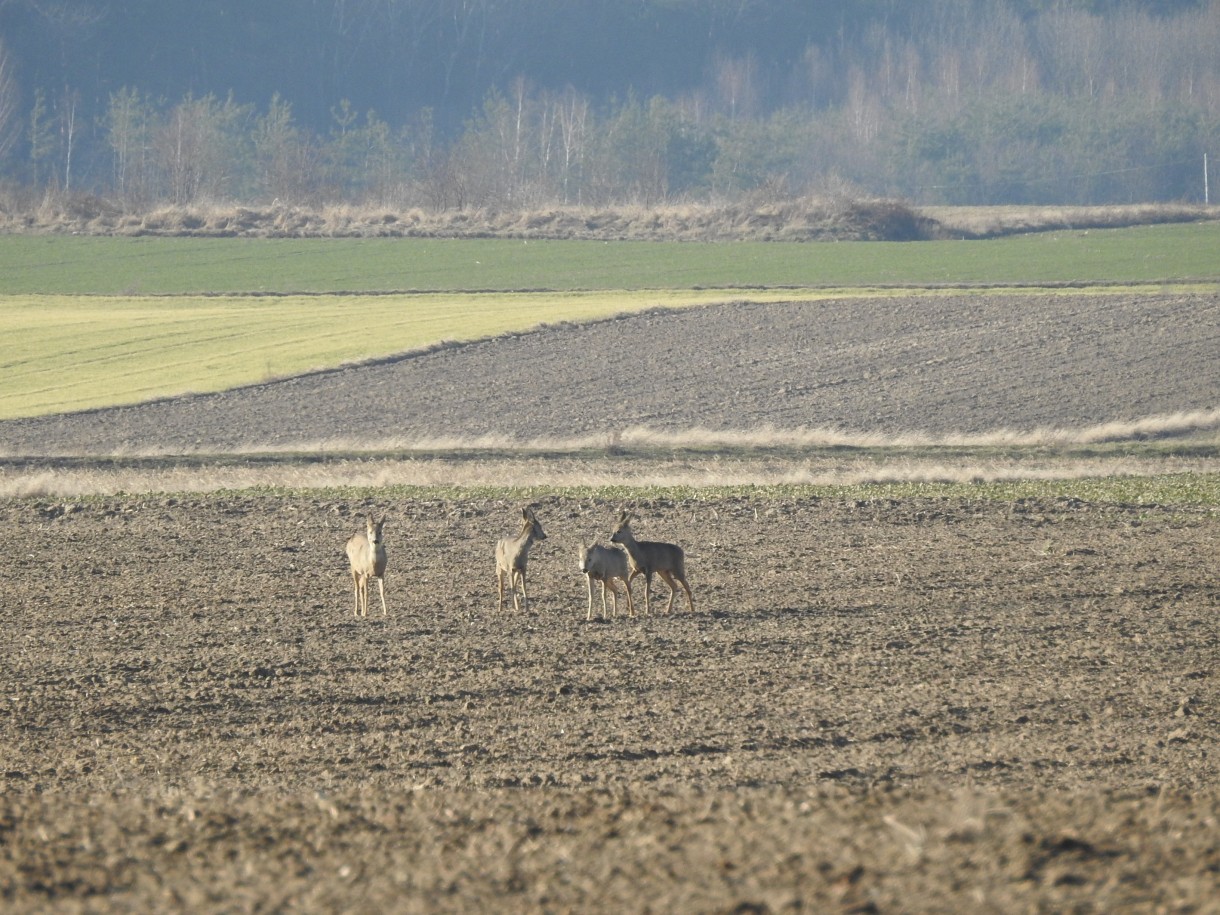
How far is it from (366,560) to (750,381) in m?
28.9

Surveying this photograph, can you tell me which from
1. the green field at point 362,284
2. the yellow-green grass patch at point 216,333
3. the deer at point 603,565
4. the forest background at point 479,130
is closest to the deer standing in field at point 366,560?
the deer at point 603,565

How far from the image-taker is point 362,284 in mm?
67188

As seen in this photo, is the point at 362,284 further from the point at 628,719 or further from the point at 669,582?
the point at 628,719

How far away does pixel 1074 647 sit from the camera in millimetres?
16203

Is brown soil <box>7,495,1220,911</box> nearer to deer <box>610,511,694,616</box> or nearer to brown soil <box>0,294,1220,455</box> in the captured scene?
deer <box>610,511,694,616</box>

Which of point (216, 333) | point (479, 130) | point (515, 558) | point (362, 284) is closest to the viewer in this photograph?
point (515, 558)

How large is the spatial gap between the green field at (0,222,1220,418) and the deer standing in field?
1085 inches

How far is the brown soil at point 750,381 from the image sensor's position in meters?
40.6

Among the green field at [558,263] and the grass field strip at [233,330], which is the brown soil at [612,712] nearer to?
the grass field strip at [233,330]

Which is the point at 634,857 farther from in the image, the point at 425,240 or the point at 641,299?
the point at 425,240

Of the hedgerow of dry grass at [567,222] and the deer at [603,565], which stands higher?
the hedgerow of dry grass at [567,222]

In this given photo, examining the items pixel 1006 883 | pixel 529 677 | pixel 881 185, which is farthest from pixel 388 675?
pixel 881 185

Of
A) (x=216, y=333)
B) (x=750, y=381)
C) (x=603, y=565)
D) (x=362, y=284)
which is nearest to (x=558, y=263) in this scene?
(x=362, y=284)

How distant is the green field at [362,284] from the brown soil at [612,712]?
69.5 feet
